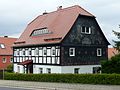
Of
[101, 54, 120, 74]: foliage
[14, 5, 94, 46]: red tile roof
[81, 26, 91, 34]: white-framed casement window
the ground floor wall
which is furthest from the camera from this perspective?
[81, 26, 91, 34]: white-framed casement window

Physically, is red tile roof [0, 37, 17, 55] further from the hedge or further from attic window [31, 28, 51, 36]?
the hedge

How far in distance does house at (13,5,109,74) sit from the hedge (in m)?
5.17

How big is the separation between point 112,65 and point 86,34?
12072 millimetres

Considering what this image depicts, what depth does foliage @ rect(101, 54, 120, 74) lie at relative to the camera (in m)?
32.3

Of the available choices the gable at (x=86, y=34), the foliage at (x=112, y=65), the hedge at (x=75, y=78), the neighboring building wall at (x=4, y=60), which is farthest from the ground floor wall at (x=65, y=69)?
the neighboring building wall at (x=4, y=60)

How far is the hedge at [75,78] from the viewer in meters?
29.2

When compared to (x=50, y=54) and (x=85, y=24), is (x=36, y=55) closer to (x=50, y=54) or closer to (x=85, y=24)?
(x=50, y=54)

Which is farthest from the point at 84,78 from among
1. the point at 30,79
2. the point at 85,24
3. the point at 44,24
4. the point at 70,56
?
the point at 44,24

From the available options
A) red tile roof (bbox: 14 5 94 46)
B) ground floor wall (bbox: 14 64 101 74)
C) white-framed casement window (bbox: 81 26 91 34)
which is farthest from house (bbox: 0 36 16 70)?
white-framed casement window (bbox: 81 26 91 34)

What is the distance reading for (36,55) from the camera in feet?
151

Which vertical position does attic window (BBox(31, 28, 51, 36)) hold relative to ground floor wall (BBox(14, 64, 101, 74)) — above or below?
above

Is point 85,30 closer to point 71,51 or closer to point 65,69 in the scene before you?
point 71,51

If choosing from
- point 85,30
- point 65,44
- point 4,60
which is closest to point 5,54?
point 4,60

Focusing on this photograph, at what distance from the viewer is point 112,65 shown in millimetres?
32906
